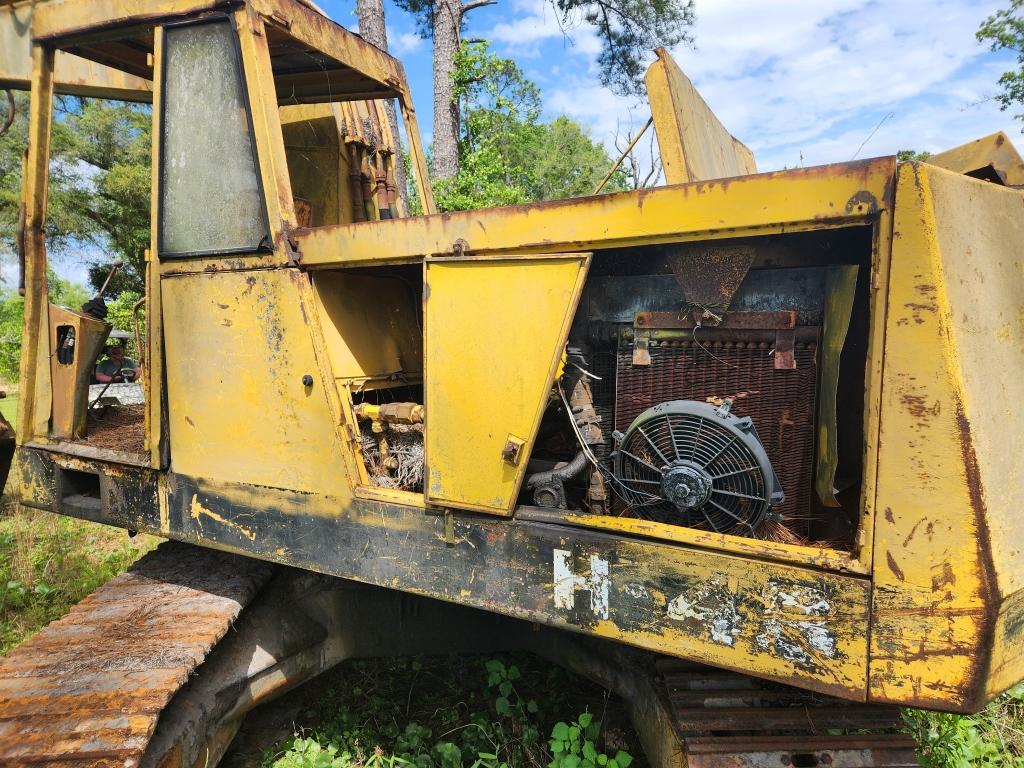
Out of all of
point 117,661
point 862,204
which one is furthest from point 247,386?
point 862,204

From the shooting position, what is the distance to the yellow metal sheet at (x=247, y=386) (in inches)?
84.0

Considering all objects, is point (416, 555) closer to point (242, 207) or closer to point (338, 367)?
point (338, 367)

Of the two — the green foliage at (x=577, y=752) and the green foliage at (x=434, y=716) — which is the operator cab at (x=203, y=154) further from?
the green foliage at (x=577, y=752)

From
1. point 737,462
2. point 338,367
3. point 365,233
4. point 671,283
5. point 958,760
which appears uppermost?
point 365,233

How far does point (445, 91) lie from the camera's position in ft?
32.3

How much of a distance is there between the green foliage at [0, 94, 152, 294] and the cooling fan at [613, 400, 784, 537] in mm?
17334

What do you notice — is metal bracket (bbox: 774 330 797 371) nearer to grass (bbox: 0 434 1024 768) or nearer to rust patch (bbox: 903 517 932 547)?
rust patch (bbox: 903 517 932 547)

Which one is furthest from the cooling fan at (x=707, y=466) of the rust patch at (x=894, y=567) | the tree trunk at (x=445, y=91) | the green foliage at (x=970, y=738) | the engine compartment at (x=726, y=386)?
the tree trunk at (x=445, y=91)

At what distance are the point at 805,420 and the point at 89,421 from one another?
11.2ft

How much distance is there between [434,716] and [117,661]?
135 centimetres

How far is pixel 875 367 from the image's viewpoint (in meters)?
1.46

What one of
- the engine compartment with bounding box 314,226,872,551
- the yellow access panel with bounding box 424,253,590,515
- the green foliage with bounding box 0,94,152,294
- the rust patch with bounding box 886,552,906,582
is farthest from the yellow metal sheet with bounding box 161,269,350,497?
the green foliage with bounding box 0,94,152,294

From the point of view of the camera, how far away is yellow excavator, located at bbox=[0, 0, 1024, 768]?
4.71ft

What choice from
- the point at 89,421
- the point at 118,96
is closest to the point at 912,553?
the point at 89,421
